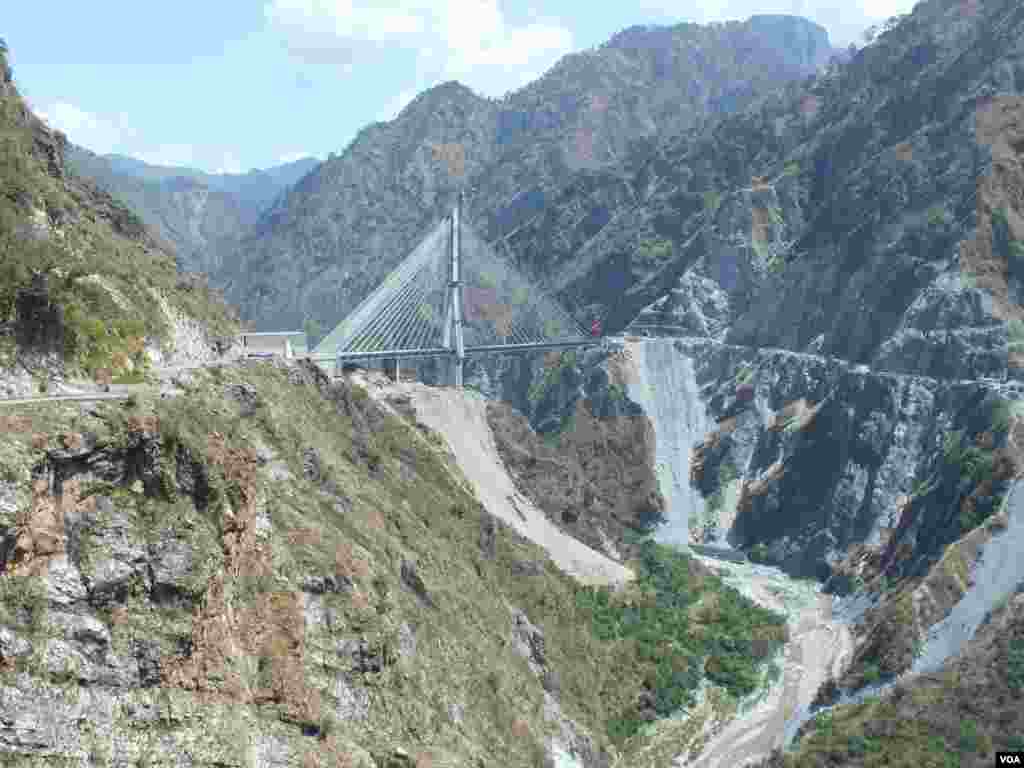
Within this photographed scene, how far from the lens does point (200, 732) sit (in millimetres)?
24719

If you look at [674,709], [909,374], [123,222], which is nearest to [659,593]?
[674,709]

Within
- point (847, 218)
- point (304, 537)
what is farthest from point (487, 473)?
point (847, 218)

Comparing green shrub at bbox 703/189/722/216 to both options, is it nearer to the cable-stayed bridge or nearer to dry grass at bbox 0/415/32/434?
the cable-stayed bridge

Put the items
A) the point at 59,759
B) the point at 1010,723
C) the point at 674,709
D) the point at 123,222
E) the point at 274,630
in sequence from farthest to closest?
the point at 123,222 < the point at 674,709 < the point at 1010,723 < the point at 274,630 < the point at 59,759

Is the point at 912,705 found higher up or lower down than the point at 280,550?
lower down

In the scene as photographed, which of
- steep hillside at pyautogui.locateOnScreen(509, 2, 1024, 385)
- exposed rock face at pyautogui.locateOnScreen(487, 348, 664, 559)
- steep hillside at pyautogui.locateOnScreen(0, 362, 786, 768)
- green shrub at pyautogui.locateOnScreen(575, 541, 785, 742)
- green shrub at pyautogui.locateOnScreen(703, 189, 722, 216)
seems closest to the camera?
steep hillside at pyautogui.locateOnScreen(0, 362, 786, 768)

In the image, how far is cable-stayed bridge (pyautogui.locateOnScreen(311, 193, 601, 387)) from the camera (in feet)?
255

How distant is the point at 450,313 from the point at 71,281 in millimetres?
52510

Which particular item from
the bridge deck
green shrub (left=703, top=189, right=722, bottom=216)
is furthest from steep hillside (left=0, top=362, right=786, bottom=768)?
green shrub (left=703, top=189, right=722, bottom=216)

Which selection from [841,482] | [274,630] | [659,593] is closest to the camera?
[274,630]

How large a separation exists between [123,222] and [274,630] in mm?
37544

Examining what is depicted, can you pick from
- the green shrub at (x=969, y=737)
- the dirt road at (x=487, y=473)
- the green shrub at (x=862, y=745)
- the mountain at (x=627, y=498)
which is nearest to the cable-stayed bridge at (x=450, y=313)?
the dirt road at (x=487, y=473)

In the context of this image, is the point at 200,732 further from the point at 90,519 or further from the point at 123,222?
the point at 123,222

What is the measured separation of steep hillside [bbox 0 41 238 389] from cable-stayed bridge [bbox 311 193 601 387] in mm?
19895
